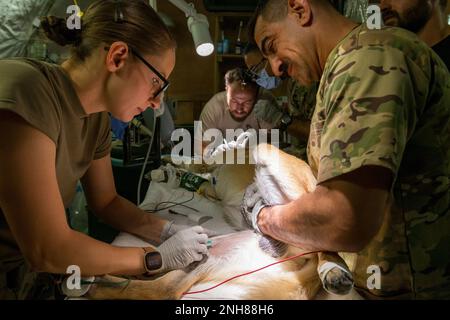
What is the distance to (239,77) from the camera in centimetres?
122

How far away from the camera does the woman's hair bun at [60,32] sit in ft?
2.18

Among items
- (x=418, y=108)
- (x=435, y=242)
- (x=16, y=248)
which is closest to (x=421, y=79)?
(x=418, y=108)

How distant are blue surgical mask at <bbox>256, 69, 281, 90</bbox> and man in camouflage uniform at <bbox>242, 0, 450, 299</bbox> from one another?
266 mm

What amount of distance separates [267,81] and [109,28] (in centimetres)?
63

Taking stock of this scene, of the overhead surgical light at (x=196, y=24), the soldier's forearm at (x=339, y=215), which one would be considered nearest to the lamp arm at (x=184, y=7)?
the overhead surgical light at (x=196, y=24)

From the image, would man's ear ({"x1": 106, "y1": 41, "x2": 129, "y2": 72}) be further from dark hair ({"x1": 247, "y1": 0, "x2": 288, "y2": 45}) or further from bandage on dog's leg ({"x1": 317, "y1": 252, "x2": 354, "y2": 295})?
bandage on dog's leg ({"x1": 317, "y1": 252, "x2": 354, "y2": 295})

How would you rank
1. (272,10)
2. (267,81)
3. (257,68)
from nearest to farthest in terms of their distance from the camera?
(272,10)
(257,68)
(267,81)

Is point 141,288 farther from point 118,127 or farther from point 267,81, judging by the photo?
point 267,81

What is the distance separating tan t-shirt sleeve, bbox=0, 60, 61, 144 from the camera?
22.6 inches

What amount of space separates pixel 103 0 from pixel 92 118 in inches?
11.5

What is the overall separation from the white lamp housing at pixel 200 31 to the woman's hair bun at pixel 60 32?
0.32 meters

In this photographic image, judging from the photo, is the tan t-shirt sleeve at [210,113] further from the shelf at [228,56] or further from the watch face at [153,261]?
the watch face at [153,261]

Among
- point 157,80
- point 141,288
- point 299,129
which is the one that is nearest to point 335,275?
point 141,288

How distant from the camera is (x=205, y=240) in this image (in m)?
0.96
